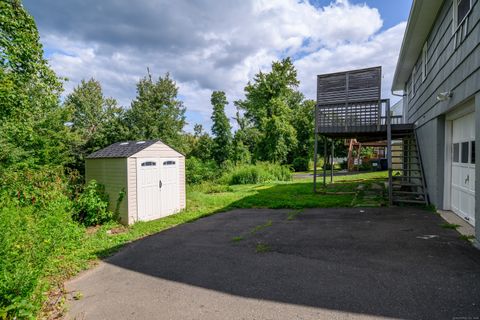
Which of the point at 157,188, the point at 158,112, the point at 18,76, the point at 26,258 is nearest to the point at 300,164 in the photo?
the point at 158,112

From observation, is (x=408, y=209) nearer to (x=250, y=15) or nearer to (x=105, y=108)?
(x=250, y=15)

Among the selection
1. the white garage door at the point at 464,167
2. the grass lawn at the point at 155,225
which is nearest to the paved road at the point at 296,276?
the grass lawn at the point at 155,225

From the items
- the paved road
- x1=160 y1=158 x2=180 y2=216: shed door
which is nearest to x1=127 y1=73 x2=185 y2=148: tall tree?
x1=160 y1=158 x2=180 y2=216: shed door

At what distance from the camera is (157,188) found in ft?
23.9

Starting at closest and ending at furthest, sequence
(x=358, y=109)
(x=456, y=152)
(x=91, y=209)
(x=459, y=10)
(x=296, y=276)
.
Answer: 1. (x=296, y=276)
2. (x=459, y=10)
3. (x=456, y=152)
4. (x=91, y=209)
5. (x=358, y=109)

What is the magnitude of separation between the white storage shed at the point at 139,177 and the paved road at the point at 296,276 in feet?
6.42

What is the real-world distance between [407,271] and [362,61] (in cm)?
1427

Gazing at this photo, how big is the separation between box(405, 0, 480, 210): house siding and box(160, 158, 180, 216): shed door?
697cm

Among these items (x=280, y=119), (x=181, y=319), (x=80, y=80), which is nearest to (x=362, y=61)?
(x=280, y=119)

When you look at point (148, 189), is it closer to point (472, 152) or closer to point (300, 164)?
point (472, 152)

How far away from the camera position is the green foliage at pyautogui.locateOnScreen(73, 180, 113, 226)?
6418 mm

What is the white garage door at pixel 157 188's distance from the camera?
6830 millimetres

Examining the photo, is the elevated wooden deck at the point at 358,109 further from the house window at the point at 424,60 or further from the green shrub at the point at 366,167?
the green shrub at the point at 366,167

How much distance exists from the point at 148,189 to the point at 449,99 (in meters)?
7.33
